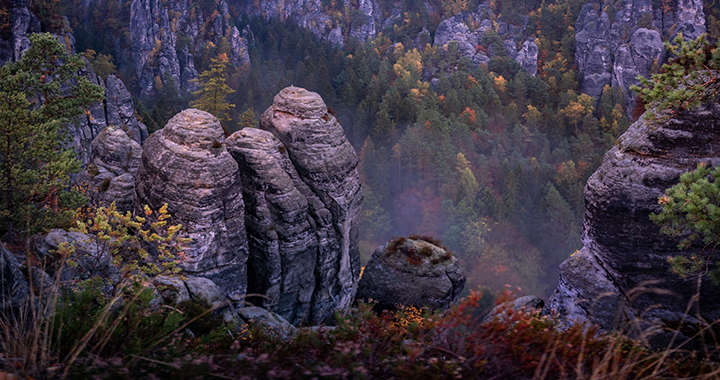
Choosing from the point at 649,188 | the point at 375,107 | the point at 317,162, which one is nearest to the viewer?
the point at 649,188

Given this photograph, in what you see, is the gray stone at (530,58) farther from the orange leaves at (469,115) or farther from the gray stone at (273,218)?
the gray stone at (273,218)

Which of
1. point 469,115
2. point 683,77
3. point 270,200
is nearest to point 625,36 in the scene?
point 469,115

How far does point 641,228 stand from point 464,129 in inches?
3105

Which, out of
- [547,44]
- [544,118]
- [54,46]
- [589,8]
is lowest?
[544,118]

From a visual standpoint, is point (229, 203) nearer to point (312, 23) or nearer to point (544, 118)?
point (544, 118)

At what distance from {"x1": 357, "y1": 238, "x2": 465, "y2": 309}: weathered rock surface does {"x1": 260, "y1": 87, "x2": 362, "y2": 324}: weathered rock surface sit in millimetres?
2694

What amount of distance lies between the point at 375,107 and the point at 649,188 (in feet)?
276

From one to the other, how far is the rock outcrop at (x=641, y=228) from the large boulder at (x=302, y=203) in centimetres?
1344

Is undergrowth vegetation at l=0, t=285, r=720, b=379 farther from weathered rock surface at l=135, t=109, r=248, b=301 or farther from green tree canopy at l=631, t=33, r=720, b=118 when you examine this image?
weathered rock surface at l=135, t=109, r=248, b=301

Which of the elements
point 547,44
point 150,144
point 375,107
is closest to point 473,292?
point 150,144

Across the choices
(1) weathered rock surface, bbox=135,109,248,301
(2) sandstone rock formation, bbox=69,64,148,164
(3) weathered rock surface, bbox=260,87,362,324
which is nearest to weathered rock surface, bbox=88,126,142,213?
(1) weathered rock surface, bbox=135,109,248,301

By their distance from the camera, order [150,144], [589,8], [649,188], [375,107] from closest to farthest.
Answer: [649,188]
[150,144]
[375,107]
[589,8]

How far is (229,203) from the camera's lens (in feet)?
66.8

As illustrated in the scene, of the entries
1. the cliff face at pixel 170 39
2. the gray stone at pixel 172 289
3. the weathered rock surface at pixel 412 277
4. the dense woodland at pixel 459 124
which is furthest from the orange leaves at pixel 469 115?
the gray stone at pixel 172 289
